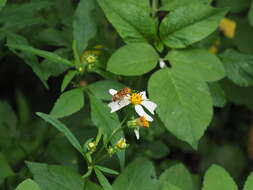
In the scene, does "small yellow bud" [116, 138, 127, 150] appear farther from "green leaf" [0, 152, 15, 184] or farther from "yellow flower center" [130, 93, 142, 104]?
"green leaf" [0, 152, 15, 184]

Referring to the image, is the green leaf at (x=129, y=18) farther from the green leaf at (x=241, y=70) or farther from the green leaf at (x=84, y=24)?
the green leaf at (x=241, y=70)

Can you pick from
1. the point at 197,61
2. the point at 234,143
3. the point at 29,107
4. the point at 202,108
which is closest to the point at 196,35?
the point at 197,61

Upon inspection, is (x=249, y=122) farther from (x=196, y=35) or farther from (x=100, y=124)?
(x=100, y=124)

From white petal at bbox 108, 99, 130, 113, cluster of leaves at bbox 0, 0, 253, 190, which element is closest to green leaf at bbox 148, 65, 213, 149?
cluster of leaves at bbox 0, 0, 253, 190

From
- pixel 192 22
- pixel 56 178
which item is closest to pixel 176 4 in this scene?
pixel 192 22

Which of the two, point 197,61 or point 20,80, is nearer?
point 197,61
